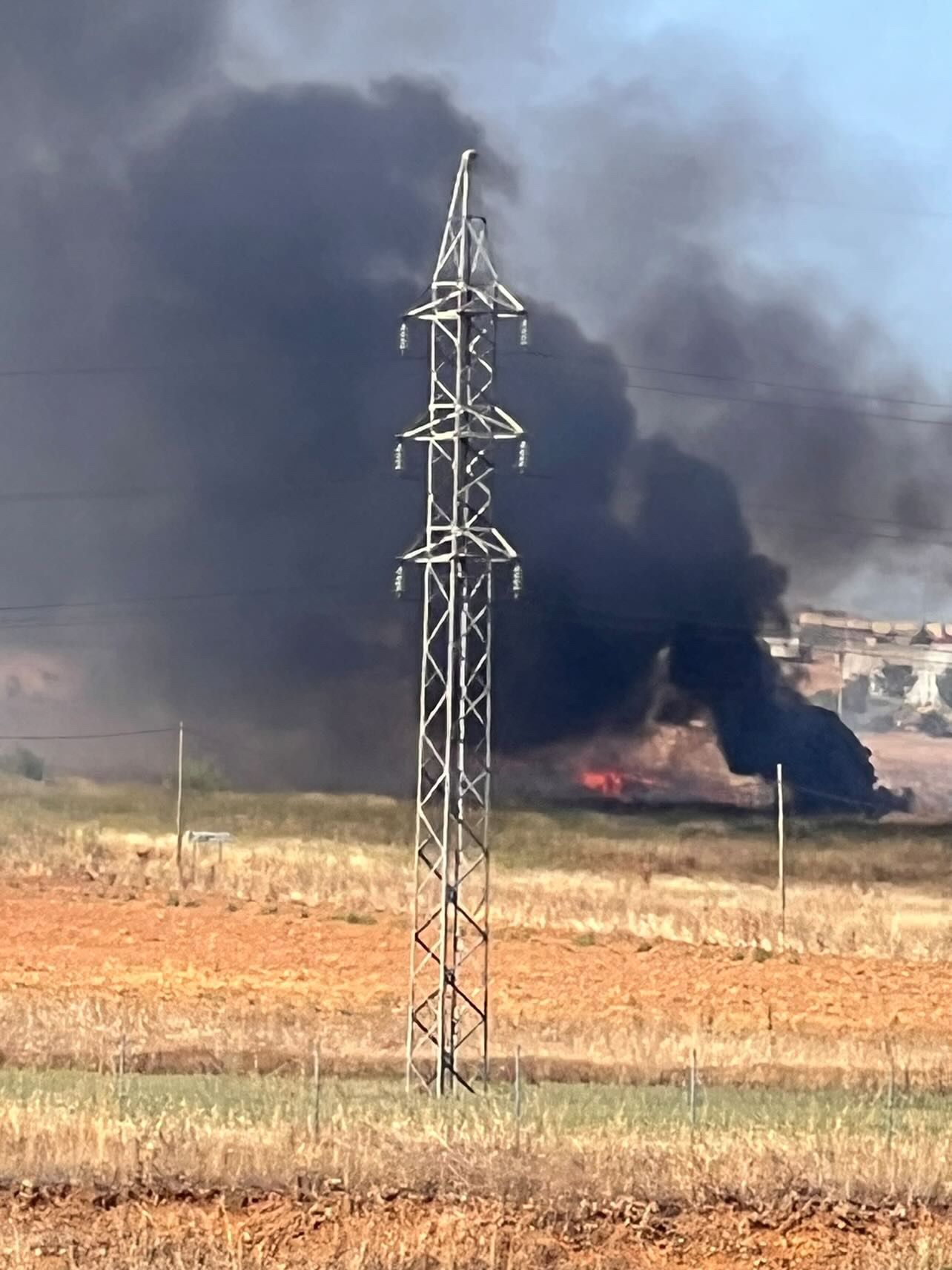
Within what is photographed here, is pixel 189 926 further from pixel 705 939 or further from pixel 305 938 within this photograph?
pixel 705 939

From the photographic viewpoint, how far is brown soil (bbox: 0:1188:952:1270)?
67.7 feet

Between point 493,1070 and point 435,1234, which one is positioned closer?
point 435,1234

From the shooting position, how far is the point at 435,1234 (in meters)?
21.6

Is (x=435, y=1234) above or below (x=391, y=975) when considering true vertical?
below

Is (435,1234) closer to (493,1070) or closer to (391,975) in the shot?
(493,1070)

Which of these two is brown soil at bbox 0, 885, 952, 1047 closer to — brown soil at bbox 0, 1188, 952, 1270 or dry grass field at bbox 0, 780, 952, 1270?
dry grass field at bbox 0, 780, 952, 1270

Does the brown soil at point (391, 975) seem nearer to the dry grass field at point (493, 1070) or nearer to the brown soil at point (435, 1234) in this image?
the dry grass field at point (493, 1070)

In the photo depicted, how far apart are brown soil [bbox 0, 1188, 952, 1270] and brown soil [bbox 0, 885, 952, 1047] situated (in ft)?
74.9

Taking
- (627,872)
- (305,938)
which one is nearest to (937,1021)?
(305,938)

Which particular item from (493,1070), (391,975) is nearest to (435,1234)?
(493,1070)

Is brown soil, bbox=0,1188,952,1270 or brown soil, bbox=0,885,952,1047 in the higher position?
brown soil, bbox=0,885,952,1047

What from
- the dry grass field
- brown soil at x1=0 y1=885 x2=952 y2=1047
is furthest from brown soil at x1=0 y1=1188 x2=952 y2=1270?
brown soil at x1=0 y1=885 x2=952 y2=1047

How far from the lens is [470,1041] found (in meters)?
46.1

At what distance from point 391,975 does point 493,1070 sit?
16.2 m
